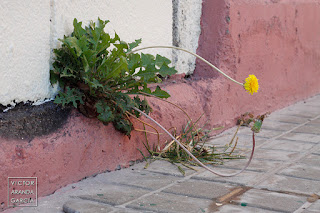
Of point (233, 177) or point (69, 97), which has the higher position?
point (69, 97)

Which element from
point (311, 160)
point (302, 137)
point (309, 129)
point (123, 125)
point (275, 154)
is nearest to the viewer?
point (123, 125)

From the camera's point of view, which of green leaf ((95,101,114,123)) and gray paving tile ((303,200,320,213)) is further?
green leaf ((95,101,114,123))

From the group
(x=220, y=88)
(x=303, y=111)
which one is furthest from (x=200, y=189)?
(x=303, y=111)

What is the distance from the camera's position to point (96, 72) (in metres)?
2.60

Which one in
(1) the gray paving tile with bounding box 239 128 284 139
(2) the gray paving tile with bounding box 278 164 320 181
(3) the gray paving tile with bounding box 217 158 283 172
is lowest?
(2) the gray paving tile with bounding box 278 164 320 181

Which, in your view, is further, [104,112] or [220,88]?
[220,88]

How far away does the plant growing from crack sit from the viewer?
253 cm

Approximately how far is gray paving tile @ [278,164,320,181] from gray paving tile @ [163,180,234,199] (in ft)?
1.43

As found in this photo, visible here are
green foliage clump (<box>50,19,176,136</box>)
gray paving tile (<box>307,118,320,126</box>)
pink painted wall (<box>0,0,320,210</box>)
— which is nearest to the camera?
pink painted wall (<box>0,0,320,210</box>)

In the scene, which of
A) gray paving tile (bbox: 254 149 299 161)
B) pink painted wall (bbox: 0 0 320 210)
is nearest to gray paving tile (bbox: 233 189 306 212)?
gray paving tile (bbox: 254 149 299 161)

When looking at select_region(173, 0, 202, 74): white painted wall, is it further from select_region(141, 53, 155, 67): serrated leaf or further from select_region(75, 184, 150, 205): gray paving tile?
select_region(75, 184, 150, 205): gray paving tile

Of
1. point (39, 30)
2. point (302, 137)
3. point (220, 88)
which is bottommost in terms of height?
point (302, 137)

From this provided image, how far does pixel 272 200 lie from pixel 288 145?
1.27m

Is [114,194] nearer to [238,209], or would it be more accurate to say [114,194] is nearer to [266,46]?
[238,209]
